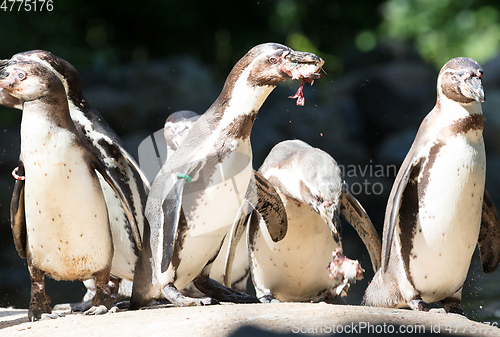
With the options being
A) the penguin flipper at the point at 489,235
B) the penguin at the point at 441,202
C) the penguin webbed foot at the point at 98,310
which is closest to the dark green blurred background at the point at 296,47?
the penguin flipper at the point at 489,235

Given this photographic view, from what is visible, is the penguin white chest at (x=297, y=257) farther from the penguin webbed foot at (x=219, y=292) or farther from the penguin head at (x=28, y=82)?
the penguin head at (x=28, y=82)

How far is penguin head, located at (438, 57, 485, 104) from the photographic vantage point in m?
2.63

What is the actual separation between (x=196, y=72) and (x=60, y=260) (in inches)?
265

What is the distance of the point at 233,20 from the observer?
1038 centimetres

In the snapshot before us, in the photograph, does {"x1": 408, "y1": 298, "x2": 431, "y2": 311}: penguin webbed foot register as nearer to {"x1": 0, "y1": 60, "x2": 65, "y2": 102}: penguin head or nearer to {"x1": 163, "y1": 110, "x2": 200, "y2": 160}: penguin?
{"x1": 163, "y1": 110, "x2": 200, "y2": 160}: penguin

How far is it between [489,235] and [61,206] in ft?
7.51

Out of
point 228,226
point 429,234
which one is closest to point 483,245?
point 429,234

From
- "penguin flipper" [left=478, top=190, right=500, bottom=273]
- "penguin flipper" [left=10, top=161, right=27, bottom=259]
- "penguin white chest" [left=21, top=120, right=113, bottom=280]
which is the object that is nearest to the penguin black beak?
"penguin flipper" [left=478, top=190, right=500, bottom=273]

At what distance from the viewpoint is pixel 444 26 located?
35.5ft

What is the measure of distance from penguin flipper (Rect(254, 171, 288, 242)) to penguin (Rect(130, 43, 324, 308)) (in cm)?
33

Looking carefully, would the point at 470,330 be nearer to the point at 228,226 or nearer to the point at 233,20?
the point at 228,226

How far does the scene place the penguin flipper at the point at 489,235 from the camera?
3051mm

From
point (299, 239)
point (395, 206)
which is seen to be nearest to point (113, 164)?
point (299, 239)

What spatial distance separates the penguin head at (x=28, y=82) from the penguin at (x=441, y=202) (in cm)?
174
